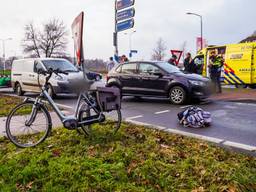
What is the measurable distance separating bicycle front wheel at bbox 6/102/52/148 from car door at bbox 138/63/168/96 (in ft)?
19.7

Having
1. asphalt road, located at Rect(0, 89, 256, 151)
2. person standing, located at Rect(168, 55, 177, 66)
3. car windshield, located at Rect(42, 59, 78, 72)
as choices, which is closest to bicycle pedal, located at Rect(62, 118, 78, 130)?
asphalt road, located at Rect(0, 89, 256, 151)

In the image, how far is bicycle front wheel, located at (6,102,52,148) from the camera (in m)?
4.56

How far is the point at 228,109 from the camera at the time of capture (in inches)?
339

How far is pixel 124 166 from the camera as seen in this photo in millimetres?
3645

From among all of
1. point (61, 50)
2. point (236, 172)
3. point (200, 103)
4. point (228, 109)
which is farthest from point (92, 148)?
point (61, 50)

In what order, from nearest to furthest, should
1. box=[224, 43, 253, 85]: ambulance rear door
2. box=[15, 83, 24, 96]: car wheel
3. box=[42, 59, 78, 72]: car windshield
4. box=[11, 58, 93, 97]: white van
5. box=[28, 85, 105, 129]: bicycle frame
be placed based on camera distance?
box=[28, 85, 105, 129]: bicycle frame, box=[11, 58, 93, 97]: white van, box=[42, 59, 78, 72]: car windshield, box=[15, 83, 24, 96]: car wheel, box=[224, 43, 253, 85]: ambulance rear door

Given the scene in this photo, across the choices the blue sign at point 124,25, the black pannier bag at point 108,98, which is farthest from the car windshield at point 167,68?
the black pannier bag at point 108,98

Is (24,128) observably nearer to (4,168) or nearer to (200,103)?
(4,168)

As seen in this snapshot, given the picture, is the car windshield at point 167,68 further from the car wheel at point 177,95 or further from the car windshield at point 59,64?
the car windshield at point 59,64

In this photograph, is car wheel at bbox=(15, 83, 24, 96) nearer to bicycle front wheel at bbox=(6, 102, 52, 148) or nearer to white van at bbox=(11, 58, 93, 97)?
white van at bbox=(11, 58, 93, 97)

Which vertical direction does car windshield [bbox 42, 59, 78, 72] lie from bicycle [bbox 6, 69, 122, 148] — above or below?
above

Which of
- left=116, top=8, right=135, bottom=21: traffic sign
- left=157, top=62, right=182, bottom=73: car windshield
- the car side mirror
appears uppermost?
left=116, top=8, right=135, bottom=21: traffic sign

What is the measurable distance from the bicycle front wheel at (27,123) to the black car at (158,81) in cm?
590

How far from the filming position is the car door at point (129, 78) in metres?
10.6
